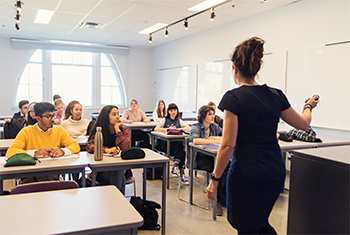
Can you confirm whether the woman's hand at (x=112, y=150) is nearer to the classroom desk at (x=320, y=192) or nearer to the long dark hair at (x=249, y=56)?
the long dark hair at (x=249, y=56)

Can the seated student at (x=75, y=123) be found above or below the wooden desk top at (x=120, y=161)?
above

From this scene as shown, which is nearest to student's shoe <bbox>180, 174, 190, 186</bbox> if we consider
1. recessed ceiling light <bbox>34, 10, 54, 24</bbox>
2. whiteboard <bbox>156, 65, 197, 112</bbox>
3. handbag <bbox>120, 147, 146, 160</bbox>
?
handbag <bbox>120, 147, 146, 160</bbox>

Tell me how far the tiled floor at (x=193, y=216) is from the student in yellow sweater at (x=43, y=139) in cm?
116

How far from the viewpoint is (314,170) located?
140 centimetres

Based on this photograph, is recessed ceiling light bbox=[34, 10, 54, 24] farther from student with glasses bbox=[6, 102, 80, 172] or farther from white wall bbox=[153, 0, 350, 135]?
student with glasses bbox=[6, 102, 80, 172]

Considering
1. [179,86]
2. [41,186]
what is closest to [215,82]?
[179,86]

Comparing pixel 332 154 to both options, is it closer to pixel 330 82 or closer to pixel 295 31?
pixel 330 82

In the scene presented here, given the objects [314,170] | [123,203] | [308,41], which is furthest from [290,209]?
[308,41]

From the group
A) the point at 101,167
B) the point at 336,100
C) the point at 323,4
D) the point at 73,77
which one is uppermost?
the point at 323,4

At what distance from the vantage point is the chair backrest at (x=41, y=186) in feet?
6.03

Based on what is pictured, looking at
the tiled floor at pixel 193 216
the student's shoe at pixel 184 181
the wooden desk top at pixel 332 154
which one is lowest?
the tiled floor at pixel 193 216

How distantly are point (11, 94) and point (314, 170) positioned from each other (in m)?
9.53

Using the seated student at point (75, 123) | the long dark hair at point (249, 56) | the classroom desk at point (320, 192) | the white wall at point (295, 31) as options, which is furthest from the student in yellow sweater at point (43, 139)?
the white wall at point (295, 31)

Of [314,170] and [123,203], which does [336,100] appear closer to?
[314,170]
